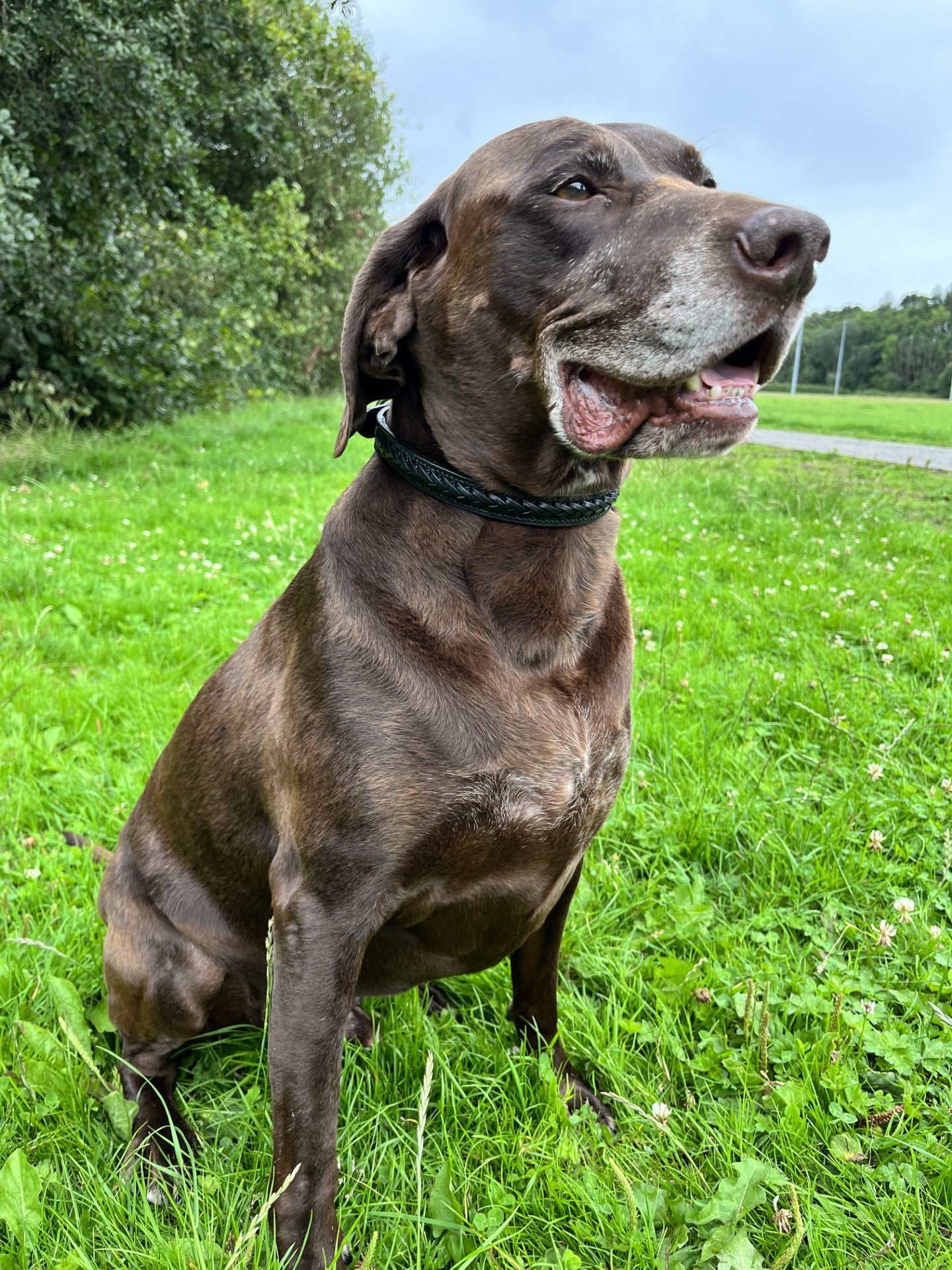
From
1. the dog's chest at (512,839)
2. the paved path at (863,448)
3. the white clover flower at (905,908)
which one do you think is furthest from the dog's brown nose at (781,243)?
the paved path at (863,448)

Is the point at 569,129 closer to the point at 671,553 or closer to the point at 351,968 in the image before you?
the point at 351,968

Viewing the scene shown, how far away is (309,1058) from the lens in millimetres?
1607

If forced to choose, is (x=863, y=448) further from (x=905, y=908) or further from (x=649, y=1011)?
(x=649, y=1011)

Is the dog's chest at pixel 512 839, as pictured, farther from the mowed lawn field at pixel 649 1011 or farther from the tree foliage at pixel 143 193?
the tree foliage at pixel 143 193

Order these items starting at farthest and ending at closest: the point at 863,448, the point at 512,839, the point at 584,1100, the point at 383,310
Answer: the point at 863,448 → the point at 584,1100 → the point at 383,310 → the point at 512,839

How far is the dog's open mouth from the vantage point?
176 cm

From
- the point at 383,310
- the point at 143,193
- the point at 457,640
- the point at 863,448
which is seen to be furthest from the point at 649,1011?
the point at 863,448

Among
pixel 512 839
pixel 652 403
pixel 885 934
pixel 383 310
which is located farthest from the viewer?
pixel 885 934

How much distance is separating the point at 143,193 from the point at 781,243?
10.9 meters

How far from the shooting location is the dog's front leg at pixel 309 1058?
161 cm

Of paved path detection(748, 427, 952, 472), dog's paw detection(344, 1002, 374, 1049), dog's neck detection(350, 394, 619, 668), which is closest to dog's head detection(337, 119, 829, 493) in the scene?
dog's neck detection(350, 394, 619, 668)

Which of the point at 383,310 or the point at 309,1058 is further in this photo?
the point at 383,310

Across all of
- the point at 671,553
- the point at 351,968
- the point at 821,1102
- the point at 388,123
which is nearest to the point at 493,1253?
the point at 351,968

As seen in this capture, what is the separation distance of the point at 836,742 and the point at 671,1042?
1668 millimetres
